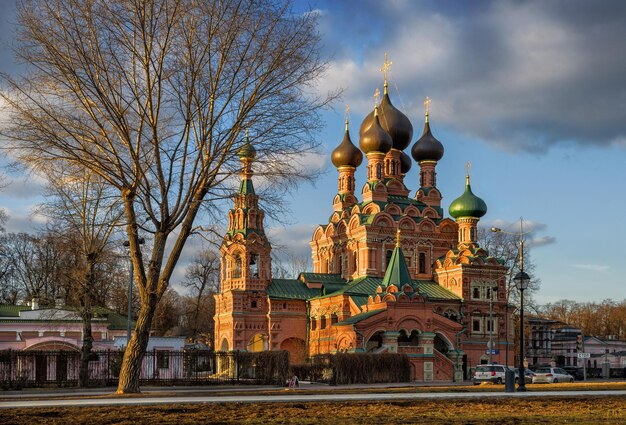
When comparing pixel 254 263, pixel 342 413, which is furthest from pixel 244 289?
pixel 342 413

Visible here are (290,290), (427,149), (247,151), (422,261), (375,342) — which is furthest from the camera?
(427,149)

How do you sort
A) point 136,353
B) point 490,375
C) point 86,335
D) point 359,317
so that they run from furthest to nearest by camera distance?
1. point 359,317
2. point 490,375
3. point 86,335
4. point 136,353

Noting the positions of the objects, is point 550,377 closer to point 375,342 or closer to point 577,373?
point 375,342

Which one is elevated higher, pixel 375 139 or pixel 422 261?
pixel 375 139

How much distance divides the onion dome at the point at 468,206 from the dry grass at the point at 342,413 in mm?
38882

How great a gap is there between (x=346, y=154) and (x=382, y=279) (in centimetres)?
1065

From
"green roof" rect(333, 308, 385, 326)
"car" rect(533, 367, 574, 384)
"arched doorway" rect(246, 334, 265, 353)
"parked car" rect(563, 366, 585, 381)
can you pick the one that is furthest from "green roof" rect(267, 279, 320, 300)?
"parked car" rect(563, 366, 585, 381)

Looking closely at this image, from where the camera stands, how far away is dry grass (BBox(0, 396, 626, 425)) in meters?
14.7

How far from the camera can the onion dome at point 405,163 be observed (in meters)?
63.0

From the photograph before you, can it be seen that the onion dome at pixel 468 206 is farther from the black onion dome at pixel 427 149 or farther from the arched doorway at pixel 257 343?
the arched doorway at pixel 257 343

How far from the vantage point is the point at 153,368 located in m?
33.3

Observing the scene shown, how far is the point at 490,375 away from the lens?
139ft

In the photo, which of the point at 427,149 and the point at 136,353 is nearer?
the point at 136,353

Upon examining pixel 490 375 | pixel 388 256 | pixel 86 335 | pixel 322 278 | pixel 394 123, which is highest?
pixel 394 123
